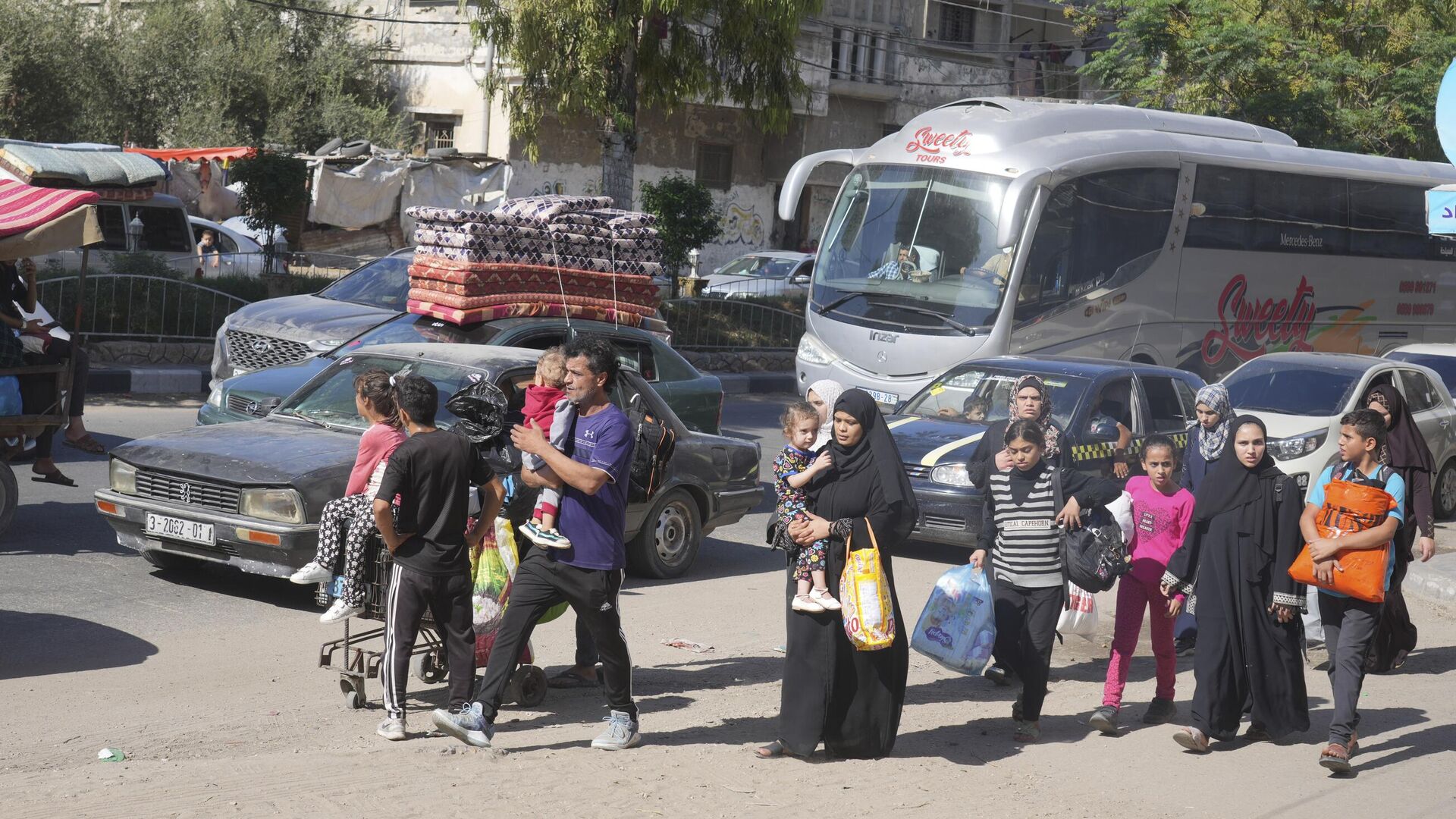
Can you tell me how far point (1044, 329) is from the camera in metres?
16.2

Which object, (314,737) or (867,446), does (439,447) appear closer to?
(314,737)

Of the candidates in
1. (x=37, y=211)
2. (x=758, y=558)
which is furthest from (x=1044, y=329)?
(x=37, y=211)

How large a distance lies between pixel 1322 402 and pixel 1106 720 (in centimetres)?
753

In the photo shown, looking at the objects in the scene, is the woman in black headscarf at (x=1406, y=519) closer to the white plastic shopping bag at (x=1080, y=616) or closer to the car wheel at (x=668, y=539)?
Answer: the white plastic shopping bag at (x=1080, y=616)

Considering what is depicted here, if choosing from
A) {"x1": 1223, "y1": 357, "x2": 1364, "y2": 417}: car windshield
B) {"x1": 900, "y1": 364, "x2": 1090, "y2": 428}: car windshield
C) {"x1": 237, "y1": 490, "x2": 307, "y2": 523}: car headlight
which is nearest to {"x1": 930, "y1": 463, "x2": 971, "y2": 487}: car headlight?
{"x1": 900, "y1": 364, "x2": 1090, "y2": 428}: car windshield

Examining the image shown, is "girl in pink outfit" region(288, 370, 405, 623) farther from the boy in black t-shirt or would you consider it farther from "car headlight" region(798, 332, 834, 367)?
"car headlight" region(798, 332, 834, 367)

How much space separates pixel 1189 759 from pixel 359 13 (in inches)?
1213

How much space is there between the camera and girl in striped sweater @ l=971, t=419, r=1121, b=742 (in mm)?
6574

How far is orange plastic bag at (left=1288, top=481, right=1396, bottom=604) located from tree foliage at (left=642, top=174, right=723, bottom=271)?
16043 millimetres

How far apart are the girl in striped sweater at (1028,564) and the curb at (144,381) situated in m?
11.6

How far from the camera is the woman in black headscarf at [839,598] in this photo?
5855 millimetres

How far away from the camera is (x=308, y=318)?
13.5 m

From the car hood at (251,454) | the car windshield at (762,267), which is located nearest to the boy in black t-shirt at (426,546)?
the car hood at (251,454)

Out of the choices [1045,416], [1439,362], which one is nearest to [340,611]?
[1045,416]
